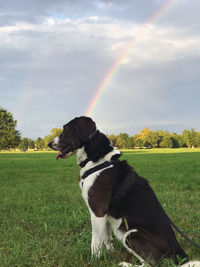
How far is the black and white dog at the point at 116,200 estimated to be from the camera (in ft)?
11.2

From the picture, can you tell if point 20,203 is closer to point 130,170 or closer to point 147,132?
point 130,170

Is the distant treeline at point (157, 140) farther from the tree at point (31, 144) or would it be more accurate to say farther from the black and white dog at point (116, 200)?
the black and white dog at point (116, 200)

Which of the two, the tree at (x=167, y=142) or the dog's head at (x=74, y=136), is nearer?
the dog's head at (x=74, y=136)

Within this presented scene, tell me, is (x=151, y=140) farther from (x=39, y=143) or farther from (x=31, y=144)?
(x=31, y=144)

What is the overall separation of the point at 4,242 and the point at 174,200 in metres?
5.11

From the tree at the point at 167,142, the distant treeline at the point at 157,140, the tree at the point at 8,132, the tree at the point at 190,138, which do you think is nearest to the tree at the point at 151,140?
the distant treeline at the point at 157,140

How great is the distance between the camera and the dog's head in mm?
3943

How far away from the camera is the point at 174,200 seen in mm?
8109

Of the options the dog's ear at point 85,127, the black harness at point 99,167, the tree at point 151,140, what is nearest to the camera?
the black harness at point 99,167

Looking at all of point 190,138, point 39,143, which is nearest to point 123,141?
point 190,138

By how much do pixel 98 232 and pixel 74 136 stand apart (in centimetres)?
135

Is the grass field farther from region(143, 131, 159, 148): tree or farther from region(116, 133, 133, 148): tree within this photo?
region(143, 131, 159, 148): tree

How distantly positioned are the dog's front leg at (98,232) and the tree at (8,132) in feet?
105

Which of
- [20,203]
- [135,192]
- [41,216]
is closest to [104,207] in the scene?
[135,192]
